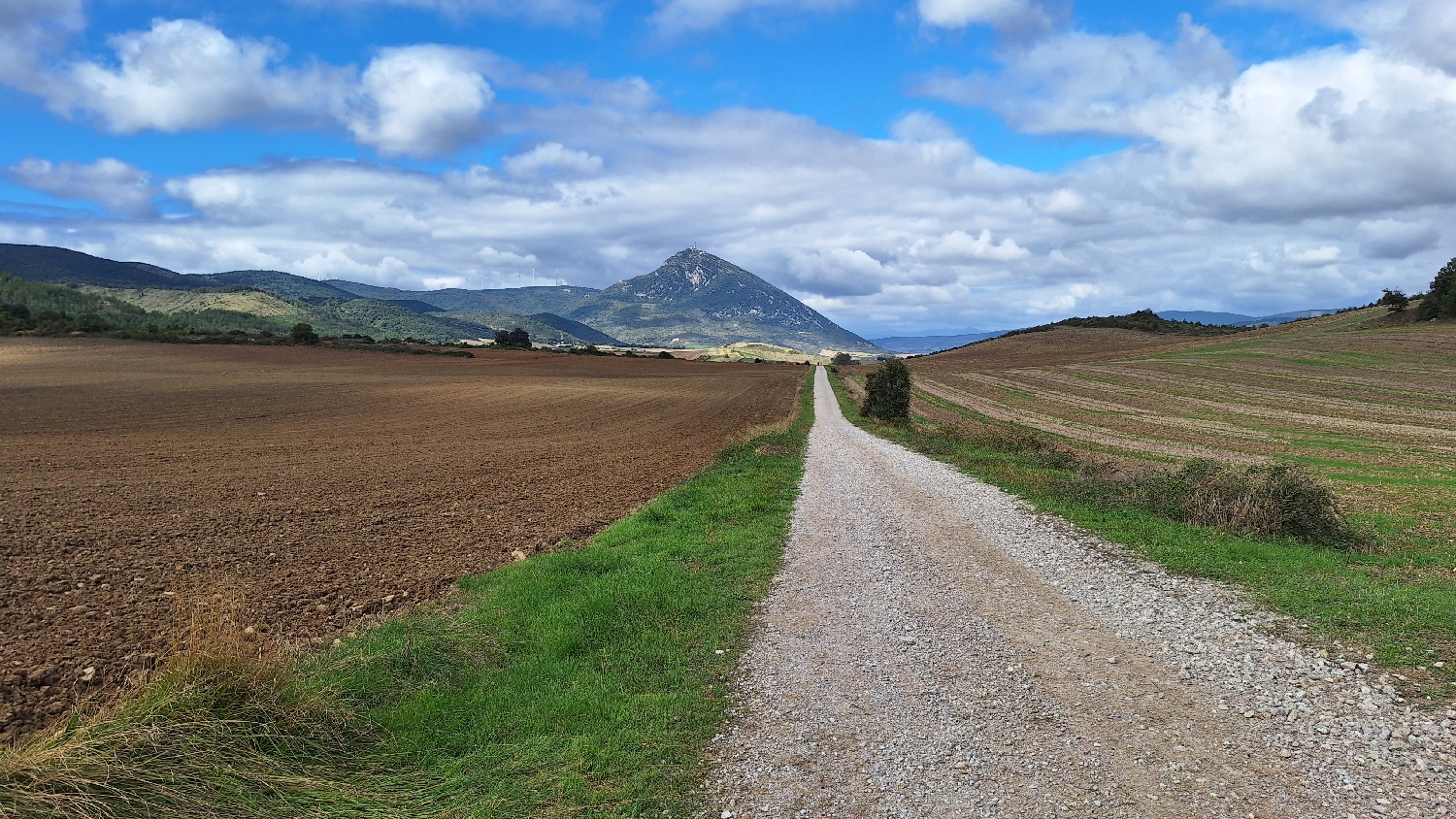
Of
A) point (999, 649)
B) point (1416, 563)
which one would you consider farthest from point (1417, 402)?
point (999, 649)

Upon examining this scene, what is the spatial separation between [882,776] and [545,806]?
100 inches

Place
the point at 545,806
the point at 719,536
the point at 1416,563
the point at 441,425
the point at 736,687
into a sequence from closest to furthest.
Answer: the point at 545,806, the point at 736,687, the point at 1416,563, the point at 719,536, the point at 441,425

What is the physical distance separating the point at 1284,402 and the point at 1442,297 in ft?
210

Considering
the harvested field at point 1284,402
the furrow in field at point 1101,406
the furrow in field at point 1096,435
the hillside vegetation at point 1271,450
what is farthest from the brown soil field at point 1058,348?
the furrow in field at point 1096,435

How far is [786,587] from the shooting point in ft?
35.4

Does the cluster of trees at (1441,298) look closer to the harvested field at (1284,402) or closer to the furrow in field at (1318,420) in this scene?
the harvested field at (1284,402)

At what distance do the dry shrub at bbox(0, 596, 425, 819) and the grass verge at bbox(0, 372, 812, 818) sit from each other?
0.6 inches

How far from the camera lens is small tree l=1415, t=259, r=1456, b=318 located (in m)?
81.6

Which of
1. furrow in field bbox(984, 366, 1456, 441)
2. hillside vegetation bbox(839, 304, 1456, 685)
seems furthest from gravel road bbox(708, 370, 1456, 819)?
furrow in field bbox(984, 366, 1456, 441)

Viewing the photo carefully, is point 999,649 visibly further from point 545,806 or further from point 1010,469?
point 1010,469

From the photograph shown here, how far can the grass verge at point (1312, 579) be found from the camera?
25.6 feet

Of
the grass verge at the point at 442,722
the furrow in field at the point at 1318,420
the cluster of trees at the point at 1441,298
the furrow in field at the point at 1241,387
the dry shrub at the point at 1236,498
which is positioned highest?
the cluster of trees at the point at 1441,298

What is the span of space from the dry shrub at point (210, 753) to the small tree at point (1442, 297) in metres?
115

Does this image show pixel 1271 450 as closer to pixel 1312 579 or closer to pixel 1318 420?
pixel 1318 420
